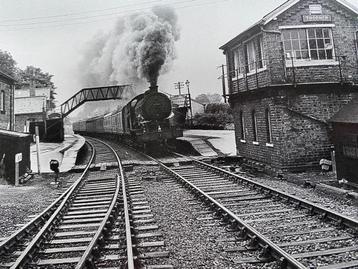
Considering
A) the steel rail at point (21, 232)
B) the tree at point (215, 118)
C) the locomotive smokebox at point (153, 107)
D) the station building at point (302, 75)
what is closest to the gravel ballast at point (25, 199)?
the steel rail at point (21, 232)

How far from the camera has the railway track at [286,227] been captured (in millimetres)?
4617

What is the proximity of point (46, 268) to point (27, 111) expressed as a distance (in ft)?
128

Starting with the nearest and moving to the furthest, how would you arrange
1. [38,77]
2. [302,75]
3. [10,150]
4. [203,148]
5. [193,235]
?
[193,235] → [302,75] → [10,150] → [203,148] → [38,77]

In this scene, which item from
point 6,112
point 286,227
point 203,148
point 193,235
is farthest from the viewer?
point 6,112

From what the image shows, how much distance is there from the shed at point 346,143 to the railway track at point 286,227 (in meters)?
2.67

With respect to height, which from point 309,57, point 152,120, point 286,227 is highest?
point 309,57

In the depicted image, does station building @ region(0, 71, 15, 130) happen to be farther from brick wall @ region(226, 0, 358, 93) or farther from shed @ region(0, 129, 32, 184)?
brick wall @ region(226, 0, 358, 93)

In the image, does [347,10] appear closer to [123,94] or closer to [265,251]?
[265,251]

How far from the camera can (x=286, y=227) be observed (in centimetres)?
599

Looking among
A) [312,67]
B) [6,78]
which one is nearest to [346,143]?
[312,67]

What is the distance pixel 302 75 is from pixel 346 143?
382cm

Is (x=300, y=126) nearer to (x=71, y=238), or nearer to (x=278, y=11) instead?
(x=278, y=11)

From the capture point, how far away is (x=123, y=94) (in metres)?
31.4

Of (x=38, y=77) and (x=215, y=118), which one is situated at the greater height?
(x=38, y=77)
